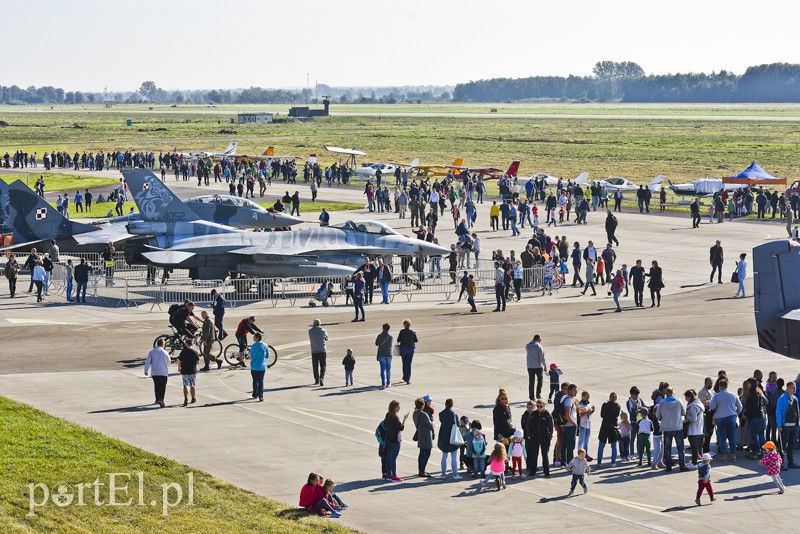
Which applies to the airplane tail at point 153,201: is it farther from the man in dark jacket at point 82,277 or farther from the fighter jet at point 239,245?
the man in dark jacket at point 82,277

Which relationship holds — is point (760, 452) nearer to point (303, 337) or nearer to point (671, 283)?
point (303, 337)

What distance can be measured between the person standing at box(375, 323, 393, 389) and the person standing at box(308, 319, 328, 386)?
1.21 meters

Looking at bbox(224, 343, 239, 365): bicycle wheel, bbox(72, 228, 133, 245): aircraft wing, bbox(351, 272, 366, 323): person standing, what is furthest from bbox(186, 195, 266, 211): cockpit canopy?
bbox(224, 343, 239, 365): bicycle wheel

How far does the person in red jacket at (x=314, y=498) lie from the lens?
16719 millimetres

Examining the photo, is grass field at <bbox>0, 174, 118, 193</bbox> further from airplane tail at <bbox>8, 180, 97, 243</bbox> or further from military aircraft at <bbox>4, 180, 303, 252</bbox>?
airplane tail at <bbox>8, 180, 97, 243</bbox>

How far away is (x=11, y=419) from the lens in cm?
2172

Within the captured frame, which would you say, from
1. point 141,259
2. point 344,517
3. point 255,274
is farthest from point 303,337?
point 344,517

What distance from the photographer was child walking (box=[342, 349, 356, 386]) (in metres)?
24.8

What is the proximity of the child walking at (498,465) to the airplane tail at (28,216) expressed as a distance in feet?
92.8

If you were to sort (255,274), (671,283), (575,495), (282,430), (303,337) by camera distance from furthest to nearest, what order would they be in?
(671,283)
(255,274)
(303,337)
(282,430)
(575,495)

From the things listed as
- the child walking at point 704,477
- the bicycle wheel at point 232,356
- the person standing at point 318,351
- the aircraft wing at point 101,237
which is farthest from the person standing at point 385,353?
the aircraft wing at point 101,237

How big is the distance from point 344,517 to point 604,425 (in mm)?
5319

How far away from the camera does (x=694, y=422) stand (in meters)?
19.4

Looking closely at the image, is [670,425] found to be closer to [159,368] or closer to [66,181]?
[159,368]
